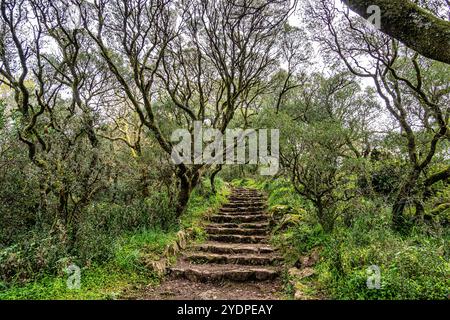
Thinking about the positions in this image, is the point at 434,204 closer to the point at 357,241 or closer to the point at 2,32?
the point at 357,241

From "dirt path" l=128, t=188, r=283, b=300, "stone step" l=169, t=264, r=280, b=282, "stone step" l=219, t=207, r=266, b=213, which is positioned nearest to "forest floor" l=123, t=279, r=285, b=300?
"dirt path" l=128, t=188, r=283, b=300

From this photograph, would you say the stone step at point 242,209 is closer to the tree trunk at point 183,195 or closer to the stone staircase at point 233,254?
the stone staircase at point 233,254

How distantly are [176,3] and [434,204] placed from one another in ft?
33.0

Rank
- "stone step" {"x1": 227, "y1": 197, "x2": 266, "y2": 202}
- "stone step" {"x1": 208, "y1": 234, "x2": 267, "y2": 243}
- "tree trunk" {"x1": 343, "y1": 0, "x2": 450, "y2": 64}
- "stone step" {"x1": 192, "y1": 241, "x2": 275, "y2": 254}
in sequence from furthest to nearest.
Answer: "stone step" {"x1": 227, "y1": 197, "x2": 266, "y2": 202} < "stone step" {"x1": 208, "y1": 234, "x2": 267, "y2": 243} < "stone step" {"x1": 192, "y1": 241, "x2": 275, "y2": 254} < "tree trunk" {"x1": 343, "y1": 0, "x2": 450, "y2": 64}

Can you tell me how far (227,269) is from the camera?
6.30 m

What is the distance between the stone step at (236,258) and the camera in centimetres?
669

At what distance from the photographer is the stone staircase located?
6023 millimetres

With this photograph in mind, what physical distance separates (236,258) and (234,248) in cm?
68

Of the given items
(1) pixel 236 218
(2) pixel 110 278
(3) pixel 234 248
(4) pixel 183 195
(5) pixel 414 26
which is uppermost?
(5) pixel 414 26

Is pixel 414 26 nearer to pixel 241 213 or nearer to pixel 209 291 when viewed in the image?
pixel 209 291

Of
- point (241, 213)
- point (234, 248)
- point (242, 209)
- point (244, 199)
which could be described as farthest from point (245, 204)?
point (234, 248)

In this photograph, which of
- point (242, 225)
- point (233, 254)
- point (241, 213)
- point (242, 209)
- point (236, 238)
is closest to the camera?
point (233, 254)

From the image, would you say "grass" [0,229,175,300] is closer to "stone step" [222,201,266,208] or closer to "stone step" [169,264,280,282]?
"stone step" [169,264,280,282]

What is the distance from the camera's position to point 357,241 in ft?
18.1
